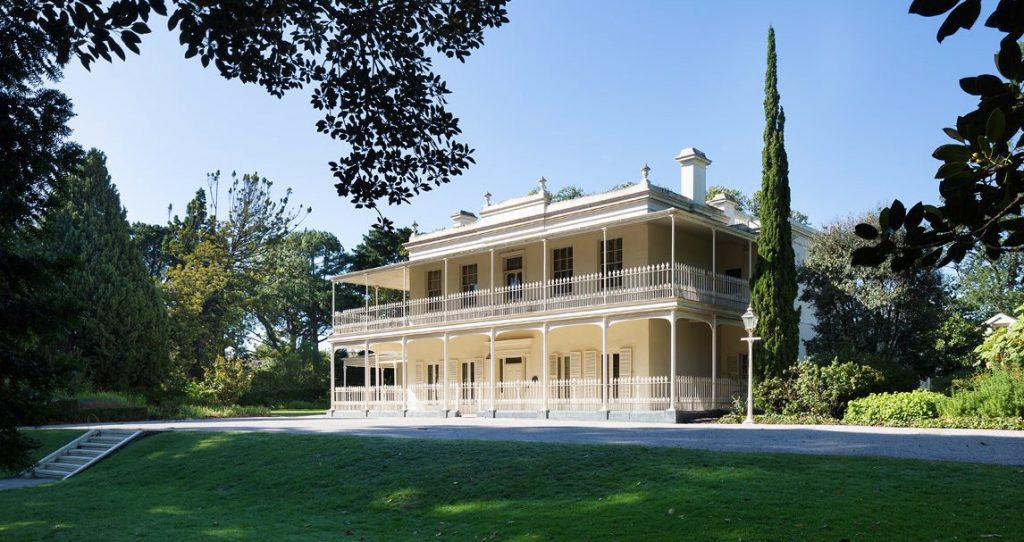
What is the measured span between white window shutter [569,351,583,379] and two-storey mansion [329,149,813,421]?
0.04m

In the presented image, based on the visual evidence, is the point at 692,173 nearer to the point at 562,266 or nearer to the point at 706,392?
the point at 562,266

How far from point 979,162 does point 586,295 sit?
22.6m

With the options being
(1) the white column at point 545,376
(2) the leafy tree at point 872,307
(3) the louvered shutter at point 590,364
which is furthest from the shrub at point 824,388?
(3) the louvered shutter at point 590,364

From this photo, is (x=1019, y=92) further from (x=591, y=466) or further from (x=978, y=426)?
(x=978, y=426)

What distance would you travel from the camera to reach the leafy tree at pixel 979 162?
8.79 ft

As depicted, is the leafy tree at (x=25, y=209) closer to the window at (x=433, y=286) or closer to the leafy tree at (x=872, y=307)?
the leafy tree at (x=872, y=307)

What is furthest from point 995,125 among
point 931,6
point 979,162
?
point 931,6

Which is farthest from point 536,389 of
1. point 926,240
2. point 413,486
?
point 926,240

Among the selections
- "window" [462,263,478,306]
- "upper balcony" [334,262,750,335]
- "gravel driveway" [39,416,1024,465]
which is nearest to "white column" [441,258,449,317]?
"upper balcony" [334,262,750,335]

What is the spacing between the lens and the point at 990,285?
4659cm

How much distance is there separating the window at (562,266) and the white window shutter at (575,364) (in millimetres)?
2020

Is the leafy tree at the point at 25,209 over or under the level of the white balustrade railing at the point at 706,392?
over

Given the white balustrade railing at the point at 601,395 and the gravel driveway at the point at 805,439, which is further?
the white balustrade railing at the point at 601,395

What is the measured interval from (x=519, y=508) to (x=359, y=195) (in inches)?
154
